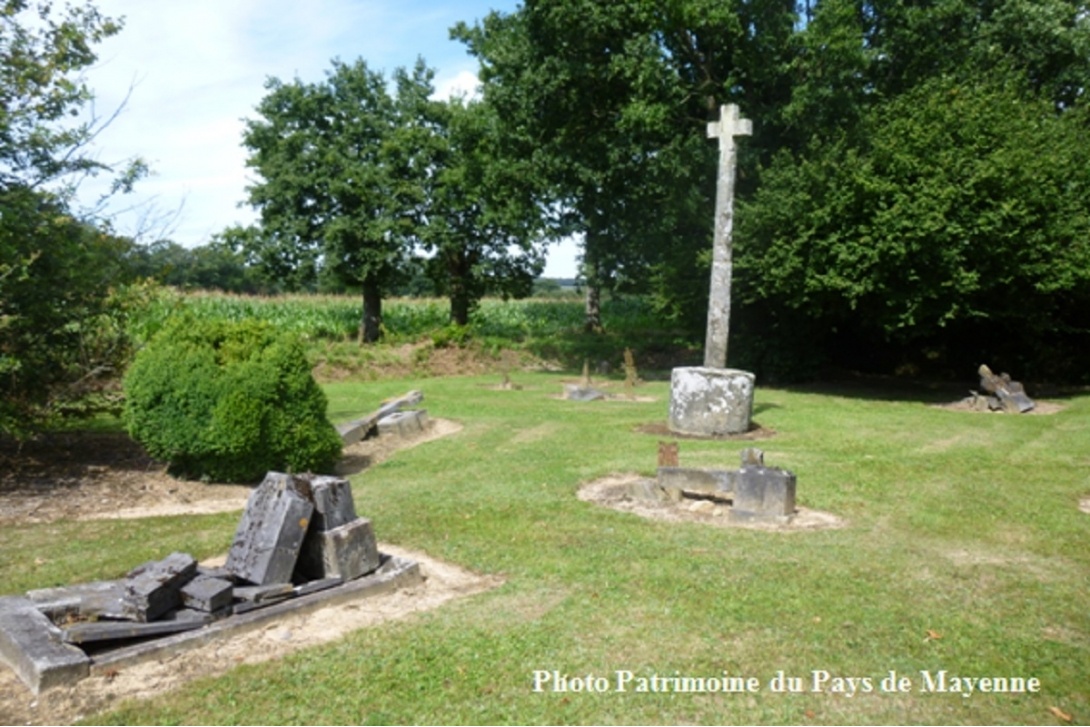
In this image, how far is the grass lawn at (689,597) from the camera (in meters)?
4.33

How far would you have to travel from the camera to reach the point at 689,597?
5723 mm

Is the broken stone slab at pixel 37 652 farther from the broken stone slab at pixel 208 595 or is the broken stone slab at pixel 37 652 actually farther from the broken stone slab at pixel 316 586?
the broken stone slab at pixel 316 586

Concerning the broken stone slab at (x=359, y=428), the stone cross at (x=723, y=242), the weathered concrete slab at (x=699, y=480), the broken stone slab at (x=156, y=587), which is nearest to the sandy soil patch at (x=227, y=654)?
the broken stone slab at (x=156, y=587)

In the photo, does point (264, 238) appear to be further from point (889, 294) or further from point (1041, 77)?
point (1041, 77)

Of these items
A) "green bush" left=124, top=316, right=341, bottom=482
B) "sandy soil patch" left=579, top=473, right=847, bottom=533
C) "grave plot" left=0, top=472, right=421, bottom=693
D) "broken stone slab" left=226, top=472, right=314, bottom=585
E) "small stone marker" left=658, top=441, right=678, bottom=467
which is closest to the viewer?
"grave plot" left=0, top=472, right=421, bottom=693

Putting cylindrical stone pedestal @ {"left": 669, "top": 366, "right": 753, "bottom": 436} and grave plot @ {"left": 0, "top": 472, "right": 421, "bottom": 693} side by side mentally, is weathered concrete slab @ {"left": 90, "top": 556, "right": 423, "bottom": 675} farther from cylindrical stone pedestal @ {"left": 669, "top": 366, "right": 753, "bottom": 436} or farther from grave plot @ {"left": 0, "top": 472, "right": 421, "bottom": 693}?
cylindrical stone pedestal @ {"left": 669, "top": 366, "right": 753, "bottom": 436}

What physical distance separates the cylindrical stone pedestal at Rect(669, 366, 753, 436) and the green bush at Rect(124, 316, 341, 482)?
5504 mm

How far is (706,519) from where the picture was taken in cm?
800

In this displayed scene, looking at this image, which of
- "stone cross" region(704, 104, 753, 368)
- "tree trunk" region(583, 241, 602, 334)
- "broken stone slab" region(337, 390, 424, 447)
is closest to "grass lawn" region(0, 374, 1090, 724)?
"broken stone slab" region(337, 390, 424, 447)

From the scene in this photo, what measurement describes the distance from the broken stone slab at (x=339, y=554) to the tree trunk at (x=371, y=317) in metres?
25.9

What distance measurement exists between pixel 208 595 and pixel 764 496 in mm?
4866

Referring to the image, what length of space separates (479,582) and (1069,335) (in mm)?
19274

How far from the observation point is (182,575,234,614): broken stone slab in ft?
16.7

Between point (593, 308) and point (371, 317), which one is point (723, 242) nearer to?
point (371, 317)
